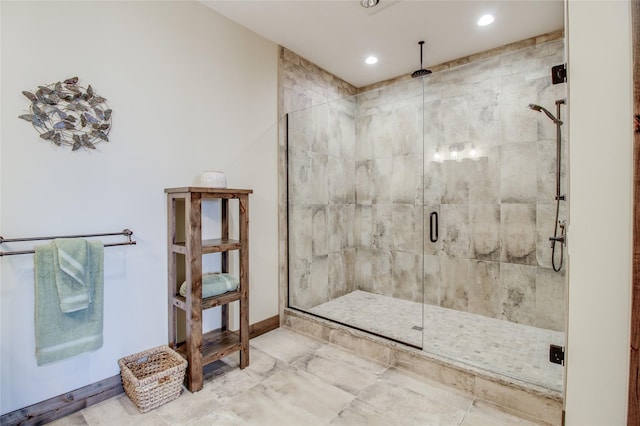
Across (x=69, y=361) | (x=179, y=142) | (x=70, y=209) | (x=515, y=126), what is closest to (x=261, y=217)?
(x=179, y=142)

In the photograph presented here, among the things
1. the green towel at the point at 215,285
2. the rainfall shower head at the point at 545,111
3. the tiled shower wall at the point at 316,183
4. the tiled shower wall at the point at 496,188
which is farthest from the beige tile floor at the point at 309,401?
the rainfall shower head at the point at 545,111

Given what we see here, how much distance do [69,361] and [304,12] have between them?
9.37 ft

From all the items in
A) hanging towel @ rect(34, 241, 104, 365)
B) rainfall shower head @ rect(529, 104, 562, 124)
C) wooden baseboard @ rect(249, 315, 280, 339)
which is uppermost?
rainfall shower head @ rect(529, 104, 562, 124)

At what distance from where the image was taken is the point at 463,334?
103 inches

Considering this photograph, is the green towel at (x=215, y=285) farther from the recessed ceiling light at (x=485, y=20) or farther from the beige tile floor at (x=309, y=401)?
the recessed ceiling light at (x=485, y=20)

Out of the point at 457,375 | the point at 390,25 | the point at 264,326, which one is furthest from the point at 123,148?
the point at 457,375

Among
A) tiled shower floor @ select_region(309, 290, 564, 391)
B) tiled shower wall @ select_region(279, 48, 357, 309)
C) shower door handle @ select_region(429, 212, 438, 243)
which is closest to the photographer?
tiled shower floor @ select_region(309, 290, 564, 391)

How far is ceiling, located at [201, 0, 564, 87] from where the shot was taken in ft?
7.65

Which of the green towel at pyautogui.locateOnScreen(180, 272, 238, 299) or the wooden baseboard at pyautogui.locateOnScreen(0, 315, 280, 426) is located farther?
the green towel at pyautogui.locateOnScreen(180, 272, 238, 299)

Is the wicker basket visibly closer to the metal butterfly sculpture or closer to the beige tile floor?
the beige tile floor

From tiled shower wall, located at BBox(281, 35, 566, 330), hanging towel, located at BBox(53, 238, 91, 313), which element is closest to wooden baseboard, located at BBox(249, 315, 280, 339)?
tiled shower wall, located at BBox(281, 35, 566, 330)

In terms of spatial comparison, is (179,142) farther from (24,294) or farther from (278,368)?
(278,368)

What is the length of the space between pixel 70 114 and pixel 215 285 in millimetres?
1332

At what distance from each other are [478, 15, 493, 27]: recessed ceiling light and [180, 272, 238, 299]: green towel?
2879 mm
